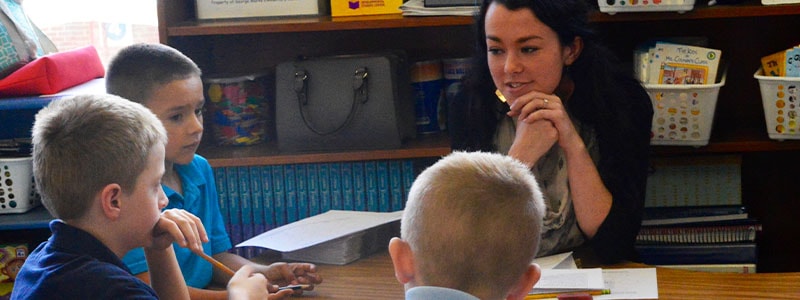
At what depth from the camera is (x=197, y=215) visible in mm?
1917

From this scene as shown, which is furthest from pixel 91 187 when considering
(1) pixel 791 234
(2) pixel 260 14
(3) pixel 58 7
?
(1) pixel 791 234

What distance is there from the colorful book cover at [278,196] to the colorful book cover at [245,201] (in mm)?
65

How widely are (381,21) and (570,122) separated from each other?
2.03 ft

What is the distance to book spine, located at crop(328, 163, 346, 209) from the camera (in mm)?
2529

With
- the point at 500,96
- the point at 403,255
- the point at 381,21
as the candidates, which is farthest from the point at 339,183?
the point at 403,255

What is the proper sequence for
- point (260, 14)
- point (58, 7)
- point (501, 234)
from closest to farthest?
point (501, 234) < point (260, 14) < point (58, 7)

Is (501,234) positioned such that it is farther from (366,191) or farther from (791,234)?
(791,234)

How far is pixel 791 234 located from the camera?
8.94ft

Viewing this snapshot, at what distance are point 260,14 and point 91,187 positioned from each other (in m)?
1.22

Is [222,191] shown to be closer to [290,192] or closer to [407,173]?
[290,192]

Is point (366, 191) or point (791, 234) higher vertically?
point (366, 191)

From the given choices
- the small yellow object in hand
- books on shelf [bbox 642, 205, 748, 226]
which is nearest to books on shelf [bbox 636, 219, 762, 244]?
books on shelf [bbox 642, 205, 748, 226]

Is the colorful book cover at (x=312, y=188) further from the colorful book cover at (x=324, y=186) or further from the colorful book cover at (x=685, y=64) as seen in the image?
the colorful book cover at (x=685, y=64)

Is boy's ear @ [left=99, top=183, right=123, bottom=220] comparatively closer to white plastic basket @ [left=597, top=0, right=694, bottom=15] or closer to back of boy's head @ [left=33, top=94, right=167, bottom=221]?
back of boy's head @ [left=33, top=94, right=167, bottom=221]
